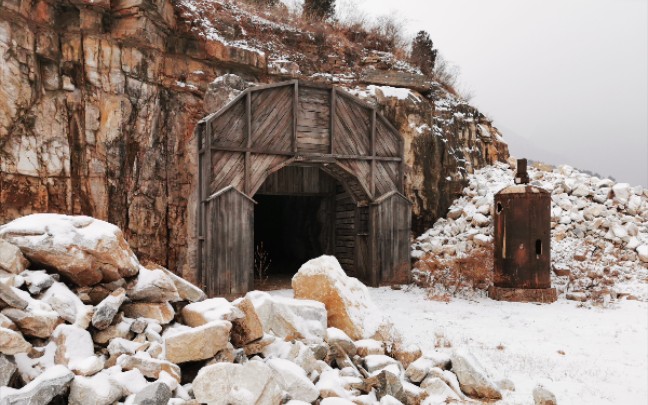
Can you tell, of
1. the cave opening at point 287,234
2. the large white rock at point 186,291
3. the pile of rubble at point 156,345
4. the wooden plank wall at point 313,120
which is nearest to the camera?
the pile of rubble at point 156,345

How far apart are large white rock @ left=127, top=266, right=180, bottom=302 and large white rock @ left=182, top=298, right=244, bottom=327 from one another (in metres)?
0.20

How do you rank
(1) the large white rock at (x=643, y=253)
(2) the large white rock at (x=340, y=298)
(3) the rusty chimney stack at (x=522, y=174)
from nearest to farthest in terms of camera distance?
(2) the large white rock at (x=340, y=298) < (3) the rusty chimney stack at (x=522, y=174) < (1) the large white rock at (x=643, y=253)

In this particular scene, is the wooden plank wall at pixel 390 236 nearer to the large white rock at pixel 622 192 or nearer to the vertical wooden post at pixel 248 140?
the vertical wooden post at pixel 248 140

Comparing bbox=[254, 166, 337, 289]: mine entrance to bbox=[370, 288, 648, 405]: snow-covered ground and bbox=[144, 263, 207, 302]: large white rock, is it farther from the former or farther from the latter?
bbox=[144, 263, 207, 302]: large white rock

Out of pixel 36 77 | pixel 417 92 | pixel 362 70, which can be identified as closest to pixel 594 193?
pixel 417 92

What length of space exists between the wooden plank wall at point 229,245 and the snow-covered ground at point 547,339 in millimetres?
3289

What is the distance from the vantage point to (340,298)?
6.51 meters

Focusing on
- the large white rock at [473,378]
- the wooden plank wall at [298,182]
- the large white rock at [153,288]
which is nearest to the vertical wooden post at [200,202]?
the wooden plank wall at [298,182]

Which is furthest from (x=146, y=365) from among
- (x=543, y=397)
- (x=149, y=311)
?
(x=543, y=397)

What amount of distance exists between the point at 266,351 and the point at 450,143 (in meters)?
13.6

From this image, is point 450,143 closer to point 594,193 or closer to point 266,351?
point 594,193

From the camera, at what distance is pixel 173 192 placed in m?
13.3

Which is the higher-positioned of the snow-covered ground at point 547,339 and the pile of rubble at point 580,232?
the pile of rubble at point 580,232

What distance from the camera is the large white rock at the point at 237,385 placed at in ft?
12.2
